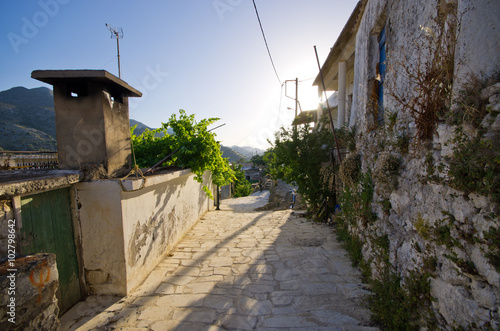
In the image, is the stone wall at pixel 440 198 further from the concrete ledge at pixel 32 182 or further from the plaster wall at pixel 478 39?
the concrete ledge at pixel 32 182

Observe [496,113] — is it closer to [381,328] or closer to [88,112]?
[381,328]

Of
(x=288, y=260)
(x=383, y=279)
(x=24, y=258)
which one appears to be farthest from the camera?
(x=288, y=260)

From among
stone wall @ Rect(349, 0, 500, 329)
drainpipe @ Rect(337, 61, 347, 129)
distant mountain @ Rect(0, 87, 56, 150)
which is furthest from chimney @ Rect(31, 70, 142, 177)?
distant mountain @ Rect(0, 87, 56, 150)

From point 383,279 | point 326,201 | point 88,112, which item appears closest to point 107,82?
point 88,112

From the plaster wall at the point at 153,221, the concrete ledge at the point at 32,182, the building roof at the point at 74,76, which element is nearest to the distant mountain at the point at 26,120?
the plaster wall at the point at 153,221

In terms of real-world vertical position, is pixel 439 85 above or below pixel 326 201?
above

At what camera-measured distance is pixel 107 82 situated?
3512 millimetres

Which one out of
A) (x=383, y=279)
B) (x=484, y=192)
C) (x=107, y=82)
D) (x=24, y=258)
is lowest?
(x=383, y=279)

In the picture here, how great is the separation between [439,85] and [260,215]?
692 cm

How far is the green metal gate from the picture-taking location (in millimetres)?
2475

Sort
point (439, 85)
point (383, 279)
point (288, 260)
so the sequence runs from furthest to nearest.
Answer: point (288, 260) < point (383, 279) < point (439, 85)

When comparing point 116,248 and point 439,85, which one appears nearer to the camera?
point 439,85

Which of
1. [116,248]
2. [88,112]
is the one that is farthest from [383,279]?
[88,112]

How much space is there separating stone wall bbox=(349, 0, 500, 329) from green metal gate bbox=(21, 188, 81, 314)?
407 cm
